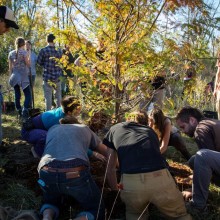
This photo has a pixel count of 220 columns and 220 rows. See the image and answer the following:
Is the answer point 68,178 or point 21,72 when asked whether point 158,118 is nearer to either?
point 68,178

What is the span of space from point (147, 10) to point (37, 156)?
92.4 inches

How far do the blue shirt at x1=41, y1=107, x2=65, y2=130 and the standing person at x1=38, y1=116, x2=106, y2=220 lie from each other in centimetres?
98

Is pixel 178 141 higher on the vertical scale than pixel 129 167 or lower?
lower

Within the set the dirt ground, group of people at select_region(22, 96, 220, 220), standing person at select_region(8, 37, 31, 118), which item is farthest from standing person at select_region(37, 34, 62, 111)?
group of people at select_region(22, 96, 220, 220)

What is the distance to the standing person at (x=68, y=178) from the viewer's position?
2762mm

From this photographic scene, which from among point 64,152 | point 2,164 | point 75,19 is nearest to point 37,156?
point 2,164

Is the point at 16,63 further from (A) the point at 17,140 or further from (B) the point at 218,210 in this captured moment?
(B) the point at 218,210

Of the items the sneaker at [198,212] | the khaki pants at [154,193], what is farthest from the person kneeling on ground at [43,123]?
the sneaker at [198,212]

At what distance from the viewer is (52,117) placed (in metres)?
4.04

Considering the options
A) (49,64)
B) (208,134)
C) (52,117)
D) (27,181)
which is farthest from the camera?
(49,64)

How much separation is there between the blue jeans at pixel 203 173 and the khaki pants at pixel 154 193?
410 millimetres

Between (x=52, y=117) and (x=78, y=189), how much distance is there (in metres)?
1.48

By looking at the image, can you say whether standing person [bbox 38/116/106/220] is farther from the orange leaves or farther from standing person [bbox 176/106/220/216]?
the orange leaves

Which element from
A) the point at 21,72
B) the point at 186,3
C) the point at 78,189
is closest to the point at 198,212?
the point at 78,189
